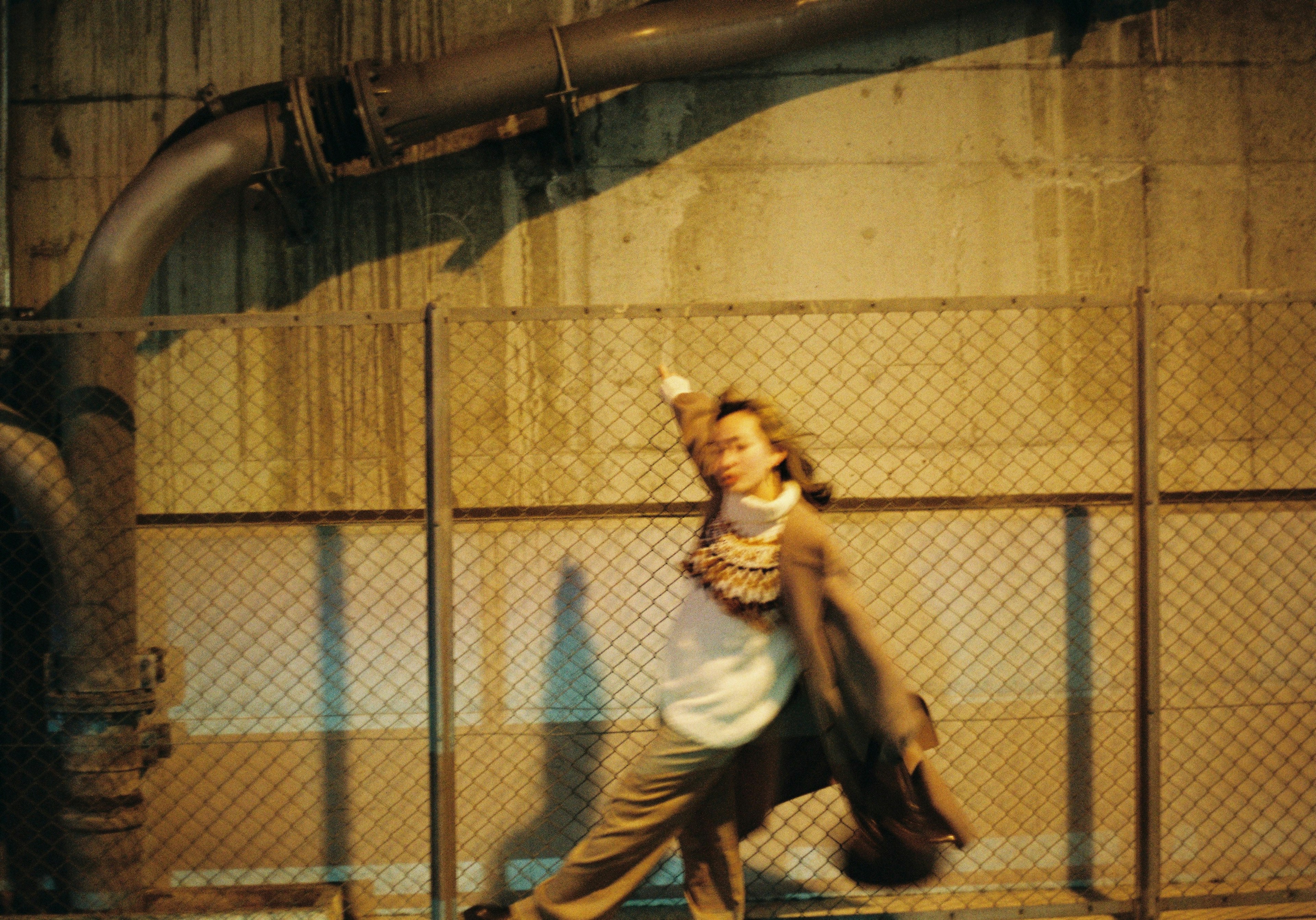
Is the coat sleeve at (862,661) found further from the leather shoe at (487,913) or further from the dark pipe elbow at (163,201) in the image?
the dark pipe elbow at (163,201)

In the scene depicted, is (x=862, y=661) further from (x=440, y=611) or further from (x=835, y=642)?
(x=440, y=611)

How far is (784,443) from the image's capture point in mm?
2406

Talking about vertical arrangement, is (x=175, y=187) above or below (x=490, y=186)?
below

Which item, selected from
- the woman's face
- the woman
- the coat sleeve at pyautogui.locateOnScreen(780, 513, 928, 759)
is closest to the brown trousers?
the woman

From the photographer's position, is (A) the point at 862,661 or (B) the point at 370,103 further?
(B) the point at 370,103

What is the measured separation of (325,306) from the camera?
11.6ft

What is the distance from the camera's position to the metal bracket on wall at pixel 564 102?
326cm

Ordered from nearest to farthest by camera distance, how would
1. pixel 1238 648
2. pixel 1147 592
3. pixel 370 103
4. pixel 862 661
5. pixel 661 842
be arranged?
pixel 862 661, pixel 661 842, pixel 1147 592, pixel 370 103, pixel 1238 648

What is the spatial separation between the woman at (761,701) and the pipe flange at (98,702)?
171cm

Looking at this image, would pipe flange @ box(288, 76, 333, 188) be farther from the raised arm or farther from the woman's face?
the woman's face

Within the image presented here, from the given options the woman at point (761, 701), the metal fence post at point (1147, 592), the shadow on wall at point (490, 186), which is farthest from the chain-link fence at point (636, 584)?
the woman at point (761, 701)

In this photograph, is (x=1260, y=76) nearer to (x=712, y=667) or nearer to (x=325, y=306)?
(x=712, y=667)

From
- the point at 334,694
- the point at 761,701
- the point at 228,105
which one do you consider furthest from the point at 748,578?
the point at 228,105

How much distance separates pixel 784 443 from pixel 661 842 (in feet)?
4.11
